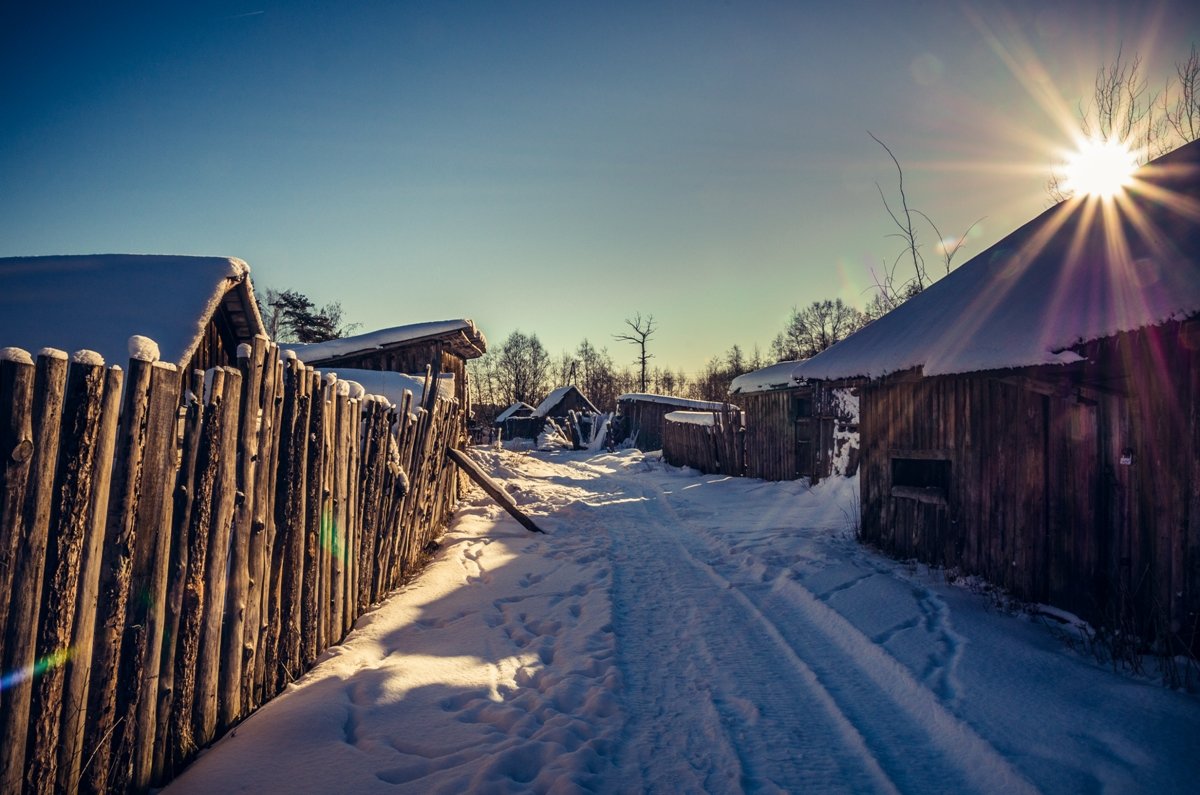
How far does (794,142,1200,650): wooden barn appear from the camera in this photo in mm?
3814

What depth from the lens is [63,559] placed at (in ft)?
6.04

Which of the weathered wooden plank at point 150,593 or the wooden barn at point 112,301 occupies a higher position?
the wooden barn at point 112,301

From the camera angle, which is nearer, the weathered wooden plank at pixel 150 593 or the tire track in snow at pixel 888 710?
the weathered wooden plank at pixel 150 593

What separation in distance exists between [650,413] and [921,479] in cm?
2426

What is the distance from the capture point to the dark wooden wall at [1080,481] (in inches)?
150

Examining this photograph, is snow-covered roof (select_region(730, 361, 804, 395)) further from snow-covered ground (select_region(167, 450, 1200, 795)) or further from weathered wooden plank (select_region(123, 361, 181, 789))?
weathered wooden plank (select_region(123, 361, 181, 789))

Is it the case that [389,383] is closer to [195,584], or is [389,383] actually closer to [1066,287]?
[195,584]

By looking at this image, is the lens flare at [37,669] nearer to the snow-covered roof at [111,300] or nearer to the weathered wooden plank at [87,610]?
the weathered wooden plank at [87,610]

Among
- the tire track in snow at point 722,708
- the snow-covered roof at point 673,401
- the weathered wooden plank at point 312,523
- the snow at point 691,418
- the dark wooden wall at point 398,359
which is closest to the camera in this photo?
the tire track in snow at point 722,708

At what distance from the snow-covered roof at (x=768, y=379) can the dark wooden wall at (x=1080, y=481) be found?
844 cm

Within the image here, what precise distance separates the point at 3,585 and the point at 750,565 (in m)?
5.98

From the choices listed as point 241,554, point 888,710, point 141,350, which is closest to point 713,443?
point 888,710

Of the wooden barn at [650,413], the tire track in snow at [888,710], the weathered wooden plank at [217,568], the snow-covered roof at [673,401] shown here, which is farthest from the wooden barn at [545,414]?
the weathered wooden plank at [217,568]

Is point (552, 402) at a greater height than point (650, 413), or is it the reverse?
point (552, 402)
